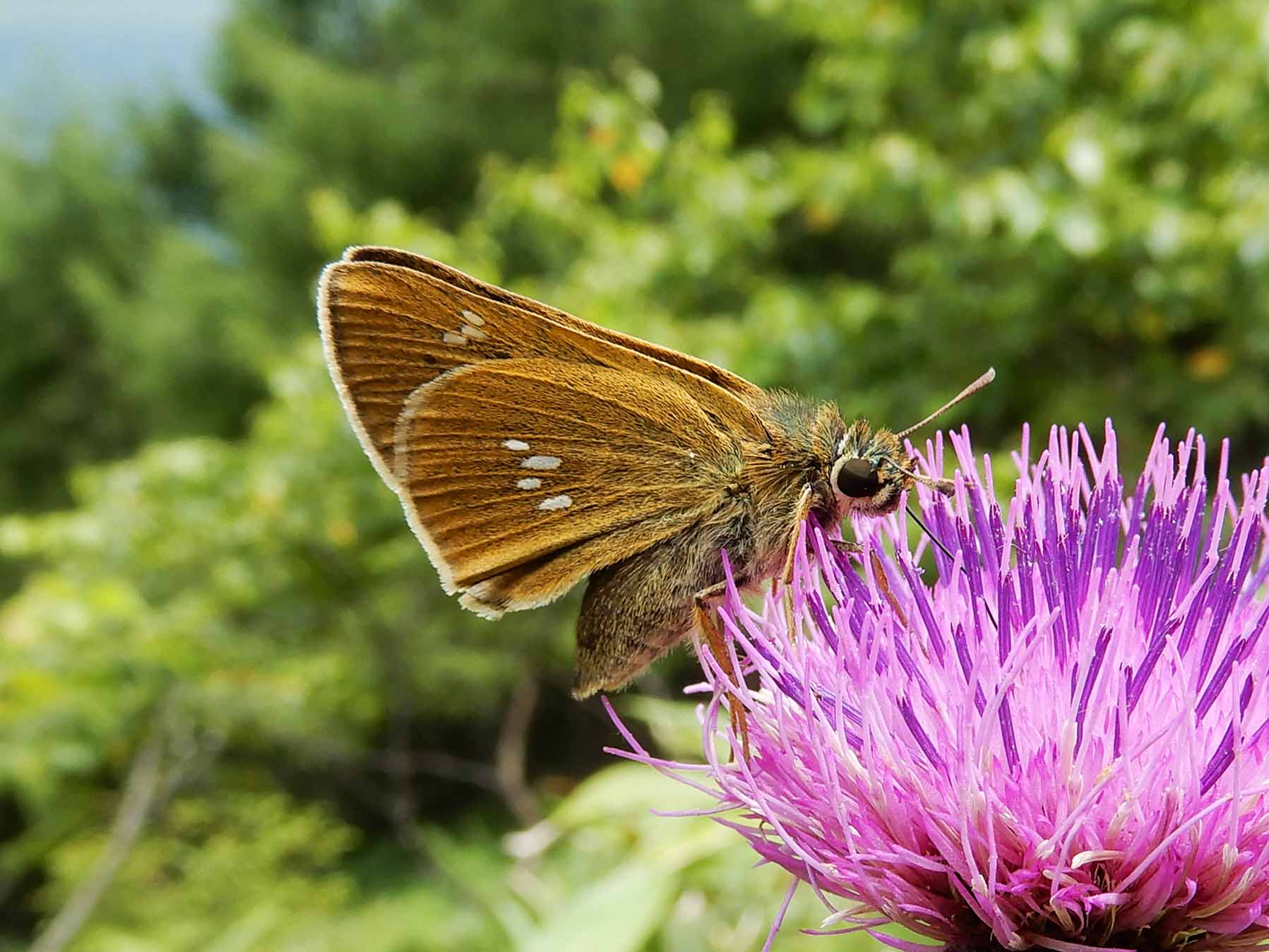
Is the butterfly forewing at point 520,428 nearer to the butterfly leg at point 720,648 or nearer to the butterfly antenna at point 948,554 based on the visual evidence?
the butterfly leg at point 720,648

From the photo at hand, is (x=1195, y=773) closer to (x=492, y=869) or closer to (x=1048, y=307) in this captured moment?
(x=1048, y=307)

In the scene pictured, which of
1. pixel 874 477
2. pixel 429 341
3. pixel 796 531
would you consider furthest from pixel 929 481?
pixel 429 341

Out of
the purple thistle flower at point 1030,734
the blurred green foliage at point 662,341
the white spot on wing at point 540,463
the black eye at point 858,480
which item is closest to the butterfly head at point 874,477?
the black eye at point 858,480

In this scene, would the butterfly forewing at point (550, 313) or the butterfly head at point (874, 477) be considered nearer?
the butterfly head at point (874, 477)

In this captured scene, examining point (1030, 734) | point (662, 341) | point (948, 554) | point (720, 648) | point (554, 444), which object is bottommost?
point (1030, 734)

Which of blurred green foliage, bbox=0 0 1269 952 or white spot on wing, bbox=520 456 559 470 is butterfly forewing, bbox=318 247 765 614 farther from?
blurred green foliage, bbox=0 0 1269 952

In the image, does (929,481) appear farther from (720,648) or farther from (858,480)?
(720,648)

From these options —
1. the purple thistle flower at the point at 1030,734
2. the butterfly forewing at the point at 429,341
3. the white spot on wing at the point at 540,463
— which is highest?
the butterfly forewing at the point at 429,341
